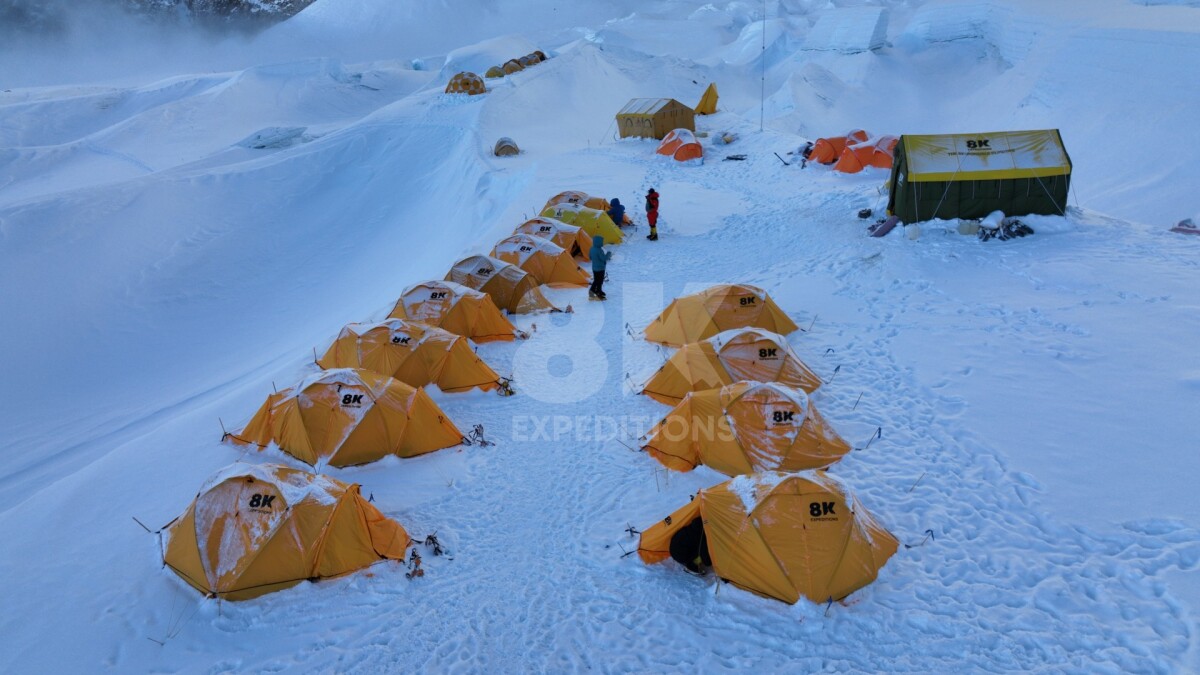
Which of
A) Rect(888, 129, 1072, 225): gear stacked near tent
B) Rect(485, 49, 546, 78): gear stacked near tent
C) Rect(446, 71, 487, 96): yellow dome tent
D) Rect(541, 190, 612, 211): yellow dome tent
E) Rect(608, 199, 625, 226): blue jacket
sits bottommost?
Rect(608, 199, 625, 226): blue jacket

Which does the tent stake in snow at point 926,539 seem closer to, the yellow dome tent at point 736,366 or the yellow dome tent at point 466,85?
the yellow dome tent at point 736,366

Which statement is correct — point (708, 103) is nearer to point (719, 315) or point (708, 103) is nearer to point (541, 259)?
point (541, 259)

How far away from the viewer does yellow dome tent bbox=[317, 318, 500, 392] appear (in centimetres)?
1199

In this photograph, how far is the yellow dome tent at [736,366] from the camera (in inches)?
437

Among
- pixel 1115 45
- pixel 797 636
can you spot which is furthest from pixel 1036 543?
pixel 1115 45

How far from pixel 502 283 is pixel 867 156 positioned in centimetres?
1490

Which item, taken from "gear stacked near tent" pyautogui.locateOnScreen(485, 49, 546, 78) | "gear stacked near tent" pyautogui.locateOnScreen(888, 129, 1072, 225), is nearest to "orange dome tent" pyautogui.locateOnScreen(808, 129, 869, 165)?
"gear stacked near tent" pyautogui.locateOnScreen(888, 129, 1072, 225)

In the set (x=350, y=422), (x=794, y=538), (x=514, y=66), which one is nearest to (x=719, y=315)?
(x=794, y=538)

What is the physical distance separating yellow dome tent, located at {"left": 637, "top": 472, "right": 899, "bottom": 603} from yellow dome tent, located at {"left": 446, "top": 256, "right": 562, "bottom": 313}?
28.5 feet

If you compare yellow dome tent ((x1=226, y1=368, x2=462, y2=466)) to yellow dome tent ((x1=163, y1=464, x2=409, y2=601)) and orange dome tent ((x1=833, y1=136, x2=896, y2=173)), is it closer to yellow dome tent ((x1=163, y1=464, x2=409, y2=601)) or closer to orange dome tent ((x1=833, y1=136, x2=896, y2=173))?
yellow dome tent ((x1=163, y1=464, x2=409, y2=601))

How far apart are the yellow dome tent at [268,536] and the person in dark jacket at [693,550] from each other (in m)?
3.26

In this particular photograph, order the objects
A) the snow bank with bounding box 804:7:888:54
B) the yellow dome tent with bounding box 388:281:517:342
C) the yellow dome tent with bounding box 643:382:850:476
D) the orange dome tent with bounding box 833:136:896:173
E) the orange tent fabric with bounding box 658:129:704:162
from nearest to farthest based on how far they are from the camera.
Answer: the yellow dome tent with bounding box 643:382:850:476, the yellow dome tent with bounding box 388:281:517:342, the orange dome tent with bounding box 833:136:896:173, the orange tent fabric with bounding box 658:129:704:162, the snow bank with bounding box 804:7:888:54

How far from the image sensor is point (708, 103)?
124 ft

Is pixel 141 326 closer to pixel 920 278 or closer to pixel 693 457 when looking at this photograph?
pixel 693 457
